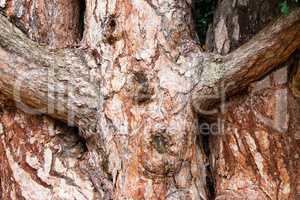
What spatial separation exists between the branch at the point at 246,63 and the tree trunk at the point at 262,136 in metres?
0.06

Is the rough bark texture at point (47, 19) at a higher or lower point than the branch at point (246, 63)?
higher

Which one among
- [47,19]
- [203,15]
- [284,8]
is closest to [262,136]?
[284,8]

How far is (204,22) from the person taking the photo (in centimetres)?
254

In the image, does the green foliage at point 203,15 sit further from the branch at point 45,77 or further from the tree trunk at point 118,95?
the branch at point 45,77

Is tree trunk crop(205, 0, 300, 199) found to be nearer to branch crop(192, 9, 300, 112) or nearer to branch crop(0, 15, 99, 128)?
branch crop(192, 9, 300, 112)

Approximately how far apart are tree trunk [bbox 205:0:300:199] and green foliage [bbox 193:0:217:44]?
0.29 m

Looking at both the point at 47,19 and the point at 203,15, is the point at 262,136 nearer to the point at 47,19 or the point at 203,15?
the point at 203,15

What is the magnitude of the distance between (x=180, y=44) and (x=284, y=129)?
53 centimetres

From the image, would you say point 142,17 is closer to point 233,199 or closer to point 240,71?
point 240,71

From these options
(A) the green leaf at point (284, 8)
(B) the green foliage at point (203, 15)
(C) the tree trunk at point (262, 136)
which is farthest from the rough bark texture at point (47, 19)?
(A) the green leaf at point (284, 8)

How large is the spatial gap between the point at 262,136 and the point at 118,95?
1.95ft

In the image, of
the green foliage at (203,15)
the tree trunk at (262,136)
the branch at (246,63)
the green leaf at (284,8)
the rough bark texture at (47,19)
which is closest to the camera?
the green leaf at (284,8)

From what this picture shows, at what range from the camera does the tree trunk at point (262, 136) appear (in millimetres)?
2232

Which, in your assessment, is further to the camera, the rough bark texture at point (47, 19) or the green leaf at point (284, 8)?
the rough bark texture at point (47, 19)
